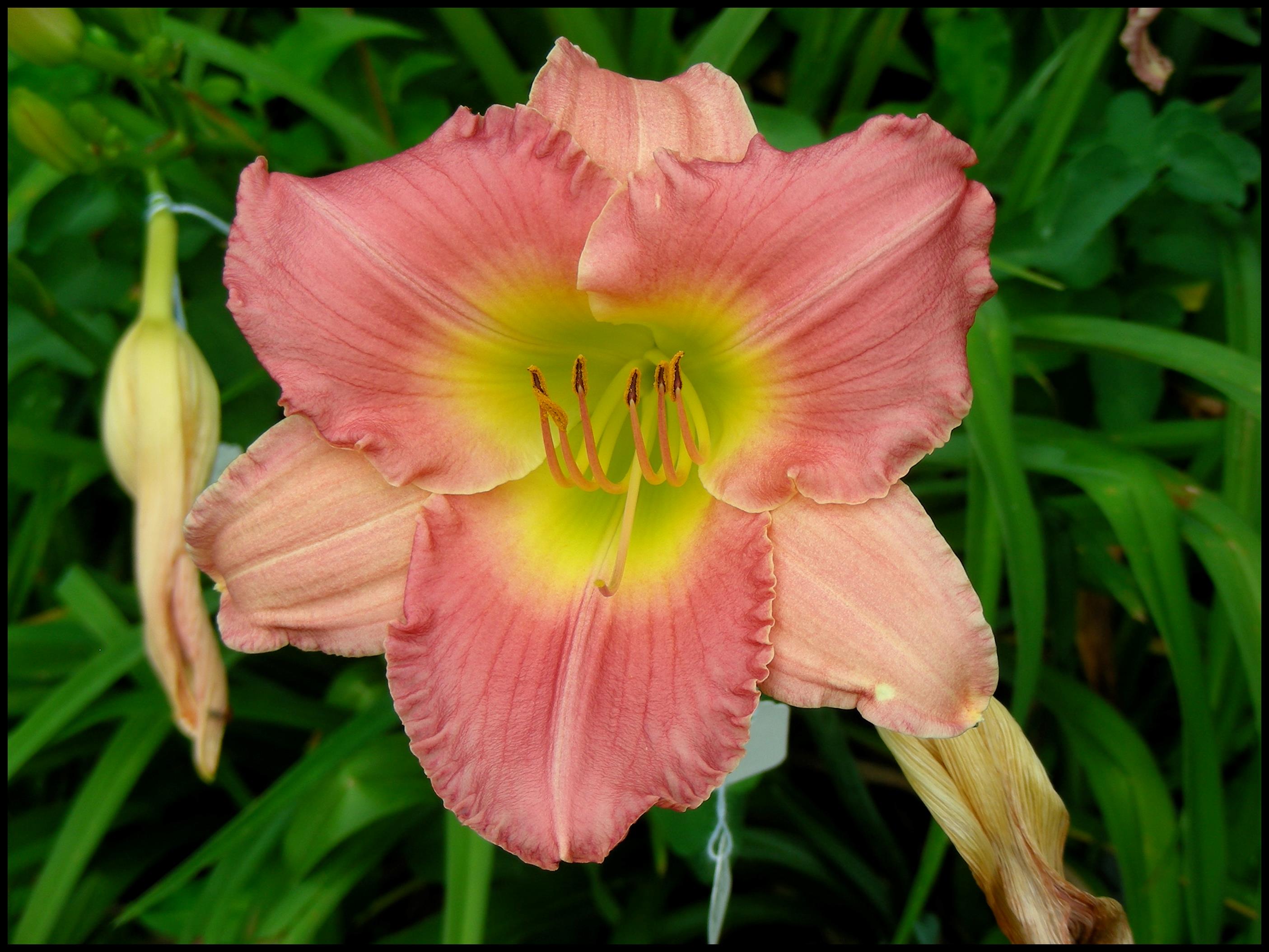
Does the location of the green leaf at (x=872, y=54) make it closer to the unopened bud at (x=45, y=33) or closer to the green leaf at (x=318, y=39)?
the green leaf at (x=318, y=39)

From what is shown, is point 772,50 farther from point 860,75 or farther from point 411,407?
point 411,407

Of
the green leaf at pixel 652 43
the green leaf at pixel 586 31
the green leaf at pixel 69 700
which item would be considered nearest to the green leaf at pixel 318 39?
the green leaf at pixel 586 31

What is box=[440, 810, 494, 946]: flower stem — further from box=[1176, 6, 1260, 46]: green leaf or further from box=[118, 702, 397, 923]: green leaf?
box=[1176, 6, 1260, 46]: green leaf

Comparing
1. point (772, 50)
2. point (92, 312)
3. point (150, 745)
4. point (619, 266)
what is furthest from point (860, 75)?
point (150, 745)

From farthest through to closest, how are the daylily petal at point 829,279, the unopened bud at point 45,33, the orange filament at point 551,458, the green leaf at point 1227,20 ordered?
the green leaf at point 1227,20 → the unopened bud at point 45,33 → the orange filament at point 551,458 → the daylily petal at point 829,279

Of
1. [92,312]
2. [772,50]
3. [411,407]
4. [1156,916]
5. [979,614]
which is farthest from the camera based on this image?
[772,50]

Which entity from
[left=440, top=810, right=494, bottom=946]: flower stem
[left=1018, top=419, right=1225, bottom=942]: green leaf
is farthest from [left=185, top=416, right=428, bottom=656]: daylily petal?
[left=1018, top=419, right=1225, bottom=942]: green leaf

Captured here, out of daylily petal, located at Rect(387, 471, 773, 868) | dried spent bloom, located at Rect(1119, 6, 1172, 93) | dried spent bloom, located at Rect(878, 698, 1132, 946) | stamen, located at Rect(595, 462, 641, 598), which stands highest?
dried spent bloom, located at Rect(1119, 6, 1172, 93)
